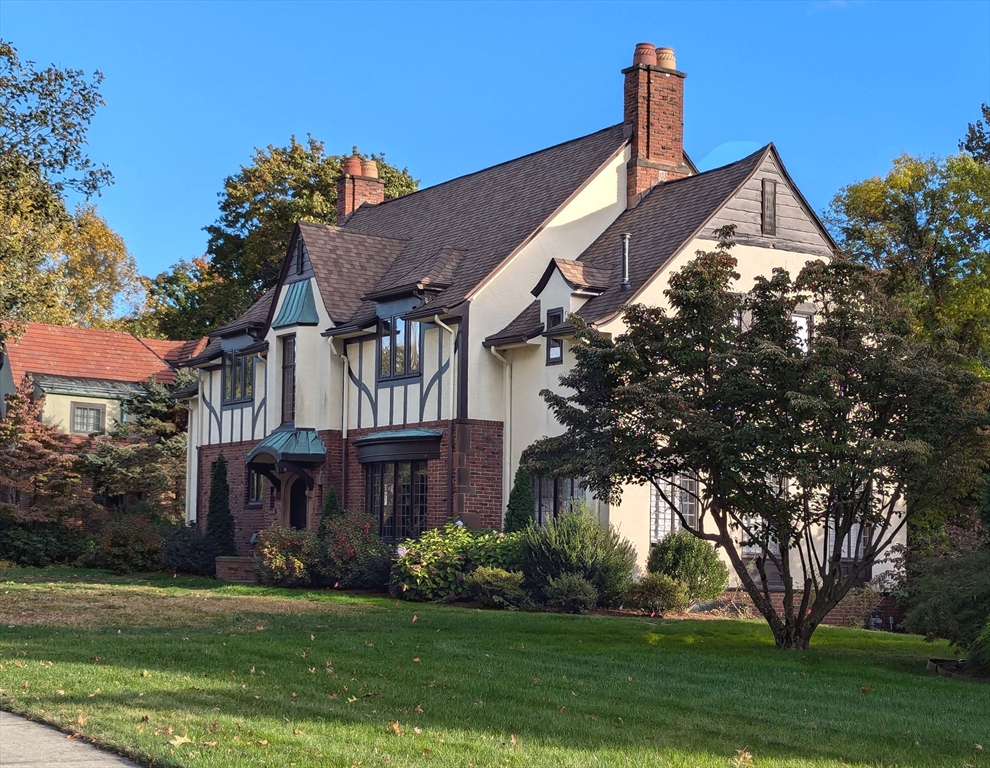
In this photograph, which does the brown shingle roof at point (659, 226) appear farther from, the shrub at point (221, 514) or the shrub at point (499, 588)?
the shrub at point (221, 514)

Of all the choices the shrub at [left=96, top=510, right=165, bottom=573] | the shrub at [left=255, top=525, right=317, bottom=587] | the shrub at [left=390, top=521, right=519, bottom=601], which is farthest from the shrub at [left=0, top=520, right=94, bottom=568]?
the shrub at [left=390, top=521, right=519, bottom=601]

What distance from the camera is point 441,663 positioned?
1414 cm

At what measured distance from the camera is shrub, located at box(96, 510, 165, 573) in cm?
3488

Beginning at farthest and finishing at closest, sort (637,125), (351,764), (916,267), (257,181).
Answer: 1. (257,181)
2. (916,267)
3. (637,125)
4. (351,764)

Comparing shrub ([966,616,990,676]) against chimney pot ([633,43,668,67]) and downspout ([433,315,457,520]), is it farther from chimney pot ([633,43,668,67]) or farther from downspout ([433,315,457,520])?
chimney pot ([633,43,668,67])

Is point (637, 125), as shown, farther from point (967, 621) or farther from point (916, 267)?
point (967, 621)

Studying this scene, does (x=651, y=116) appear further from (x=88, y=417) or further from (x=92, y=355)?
(x=92, y=355)

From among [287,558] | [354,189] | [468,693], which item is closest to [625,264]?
[287,558]

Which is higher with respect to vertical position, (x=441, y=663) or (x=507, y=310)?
(x=507, y=310)

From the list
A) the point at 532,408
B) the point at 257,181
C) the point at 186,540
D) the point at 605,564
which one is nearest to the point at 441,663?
the point at 605,564

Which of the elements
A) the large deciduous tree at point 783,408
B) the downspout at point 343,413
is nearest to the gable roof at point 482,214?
→ the downspout at point 343,413

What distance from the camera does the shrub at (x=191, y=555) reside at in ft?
112

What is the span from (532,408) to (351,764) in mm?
19025

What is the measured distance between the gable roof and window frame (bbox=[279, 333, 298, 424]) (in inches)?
105
